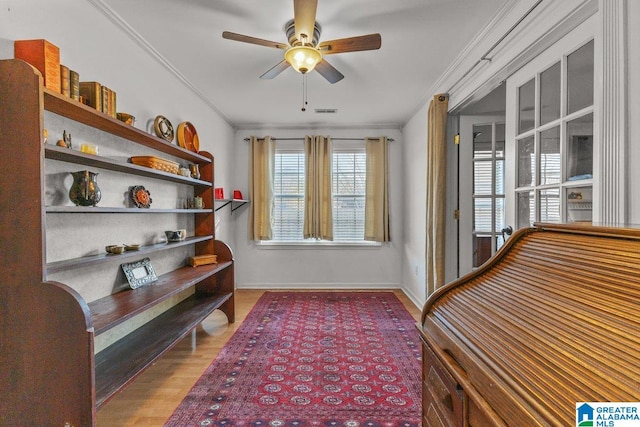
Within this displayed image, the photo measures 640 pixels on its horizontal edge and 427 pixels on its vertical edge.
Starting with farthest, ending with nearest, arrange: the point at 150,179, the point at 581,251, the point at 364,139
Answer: the point at 364,139
the point at 150,179
the point at 581,251

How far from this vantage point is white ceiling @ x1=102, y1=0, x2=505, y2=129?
6.34 ft

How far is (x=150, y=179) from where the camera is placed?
2459 mm

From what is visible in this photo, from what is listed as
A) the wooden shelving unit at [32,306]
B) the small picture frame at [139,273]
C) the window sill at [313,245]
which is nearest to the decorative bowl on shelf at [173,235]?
the small picture frame at [139,273]

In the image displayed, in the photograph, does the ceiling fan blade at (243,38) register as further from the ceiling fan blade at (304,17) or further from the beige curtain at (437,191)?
the beige curtain at (437,191)

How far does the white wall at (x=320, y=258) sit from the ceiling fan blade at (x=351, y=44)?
8.40 feet

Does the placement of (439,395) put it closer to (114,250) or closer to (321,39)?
(114,250)

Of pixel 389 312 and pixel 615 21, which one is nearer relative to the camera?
pixel 615 21

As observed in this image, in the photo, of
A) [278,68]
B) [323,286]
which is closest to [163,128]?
[278,68]

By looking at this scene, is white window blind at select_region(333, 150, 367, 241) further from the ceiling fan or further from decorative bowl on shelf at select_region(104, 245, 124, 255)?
decorative bowl on shelf at select_region(104, 245, 124, 255)

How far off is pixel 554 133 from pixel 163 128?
278 cm

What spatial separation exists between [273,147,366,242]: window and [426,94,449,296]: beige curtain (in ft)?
5.48

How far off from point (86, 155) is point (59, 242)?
19.8 inches

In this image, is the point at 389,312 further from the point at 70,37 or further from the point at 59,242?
the point at 70,37

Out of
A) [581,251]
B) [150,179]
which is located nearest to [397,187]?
[150,179]
